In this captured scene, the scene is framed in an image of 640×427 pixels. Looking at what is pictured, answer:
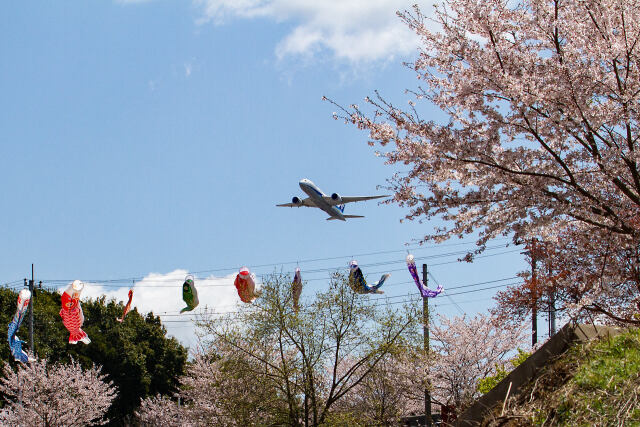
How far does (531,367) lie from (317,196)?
34028 mm

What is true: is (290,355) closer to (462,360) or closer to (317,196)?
(462,360)

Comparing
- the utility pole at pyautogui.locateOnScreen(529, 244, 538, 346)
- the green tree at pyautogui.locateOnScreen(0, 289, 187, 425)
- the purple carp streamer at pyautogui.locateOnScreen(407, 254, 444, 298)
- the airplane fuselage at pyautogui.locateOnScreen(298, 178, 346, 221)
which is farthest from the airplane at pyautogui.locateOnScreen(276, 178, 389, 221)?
the green tree at pyautogui.locateOnScreen(0, 289, 187, 425)

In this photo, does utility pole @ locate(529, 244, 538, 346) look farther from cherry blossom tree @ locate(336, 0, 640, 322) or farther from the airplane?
cherry blossom tree @ locate(336, 0, 640, 322)

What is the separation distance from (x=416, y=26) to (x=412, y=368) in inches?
681

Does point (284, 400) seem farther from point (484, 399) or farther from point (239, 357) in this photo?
point (484, 399)

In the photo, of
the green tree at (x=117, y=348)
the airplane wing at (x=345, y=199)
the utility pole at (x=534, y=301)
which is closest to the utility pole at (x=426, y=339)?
the utility pole at (x=534, y=301)

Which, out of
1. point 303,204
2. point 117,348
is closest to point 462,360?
point 303,204

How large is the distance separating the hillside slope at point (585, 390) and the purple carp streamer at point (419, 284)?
20.5m

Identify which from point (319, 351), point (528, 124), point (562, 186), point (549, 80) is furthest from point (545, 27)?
point (319, 351)

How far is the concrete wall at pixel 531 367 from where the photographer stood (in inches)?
215

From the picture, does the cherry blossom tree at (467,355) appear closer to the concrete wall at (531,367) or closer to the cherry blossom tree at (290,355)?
the cherry blossom tree at (290,355)

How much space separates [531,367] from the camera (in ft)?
18.1

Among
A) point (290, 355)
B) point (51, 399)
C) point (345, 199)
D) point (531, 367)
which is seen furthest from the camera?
point (345, 199)

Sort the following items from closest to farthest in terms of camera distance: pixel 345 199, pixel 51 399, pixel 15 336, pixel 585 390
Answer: pixel 585 390, pixel 51 399, pixel 15 336, pixel 345 199
